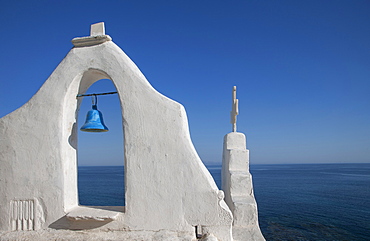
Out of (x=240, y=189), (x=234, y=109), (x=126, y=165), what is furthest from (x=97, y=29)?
(x=240, y=189)

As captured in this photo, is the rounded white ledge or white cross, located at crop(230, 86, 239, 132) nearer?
the rounded white ledge

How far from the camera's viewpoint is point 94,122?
4.82m

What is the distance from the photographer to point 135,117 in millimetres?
4102

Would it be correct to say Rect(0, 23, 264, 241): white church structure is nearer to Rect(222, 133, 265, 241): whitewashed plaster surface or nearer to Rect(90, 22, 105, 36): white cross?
Rect(90, 22, 105, 36): white cross

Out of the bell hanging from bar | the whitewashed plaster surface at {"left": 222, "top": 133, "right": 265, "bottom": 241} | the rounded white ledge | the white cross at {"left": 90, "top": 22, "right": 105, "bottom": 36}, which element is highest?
the white cross at {"left": 90, "top": 22, "right": 105, "bottom": 36}

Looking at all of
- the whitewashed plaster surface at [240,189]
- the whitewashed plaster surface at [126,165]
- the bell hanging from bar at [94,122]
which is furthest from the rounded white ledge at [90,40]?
the whitewashed plaster surface at [240,189]

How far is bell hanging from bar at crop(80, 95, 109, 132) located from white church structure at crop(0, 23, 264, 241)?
0.81 feet

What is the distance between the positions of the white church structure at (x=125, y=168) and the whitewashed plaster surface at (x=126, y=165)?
0.05ft

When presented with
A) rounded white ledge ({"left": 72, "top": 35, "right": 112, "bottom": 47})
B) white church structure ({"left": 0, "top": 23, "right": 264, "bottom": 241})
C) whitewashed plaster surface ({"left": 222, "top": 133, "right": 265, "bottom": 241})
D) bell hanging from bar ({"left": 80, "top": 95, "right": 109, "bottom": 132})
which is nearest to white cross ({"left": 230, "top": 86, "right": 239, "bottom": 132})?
whitewashed plaster surface ({"left": 222, "top": 133, "right": 265, "bottom": 241})

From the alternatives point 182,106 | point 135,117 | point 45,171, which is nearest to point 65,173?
point 45,171

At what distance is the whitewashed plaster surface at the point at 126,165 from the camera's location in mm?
3924

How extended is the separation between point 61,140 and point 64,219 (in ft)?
4.10

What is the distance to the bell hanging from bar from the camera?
4.77 m

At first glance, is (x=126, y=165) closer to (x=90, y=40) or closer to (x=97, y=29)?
(x=90, y=40)
